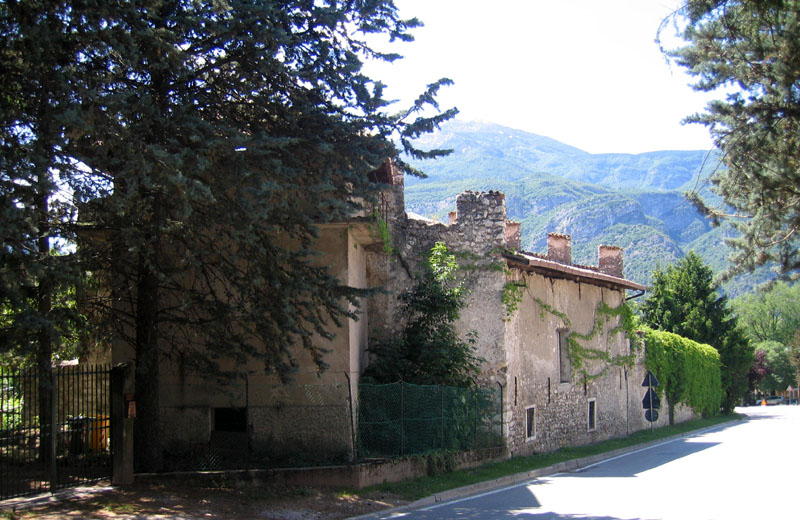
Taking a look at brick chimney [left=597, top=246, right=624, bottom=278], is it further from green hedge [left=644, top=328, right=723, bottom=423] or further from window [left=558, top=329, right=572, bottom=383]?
window [left=558, top=329, right=572, bottom=383]

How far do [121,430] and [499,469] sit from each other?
28.6 ft

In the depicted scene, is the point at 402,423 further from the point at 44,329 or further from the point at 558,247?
the point at 558,247

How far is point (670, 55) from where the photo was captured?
12312mm

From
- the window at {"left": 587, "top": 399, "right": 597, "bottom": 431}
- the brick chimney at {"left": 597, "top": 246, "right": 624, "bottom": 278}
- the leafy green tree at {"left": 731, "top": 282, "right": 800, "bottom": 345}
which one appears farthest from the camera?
the leafy green tree at {"left": 731, "top": 282, "right": 800, "bottom": 345}

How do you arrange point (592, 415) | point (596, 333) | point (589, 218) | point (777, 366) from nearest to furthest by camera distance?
point (592, 415) < point (596, 333) < point (777, 366) < point (589, 218)

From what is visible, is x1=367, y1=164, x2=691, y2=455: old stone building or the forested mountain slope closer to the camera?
x1=367, y1=164, x2=691, y2=455: old stone building

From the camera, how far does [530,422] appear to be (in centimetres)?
2175

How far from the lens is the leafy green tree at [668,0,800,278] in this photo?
10945mm

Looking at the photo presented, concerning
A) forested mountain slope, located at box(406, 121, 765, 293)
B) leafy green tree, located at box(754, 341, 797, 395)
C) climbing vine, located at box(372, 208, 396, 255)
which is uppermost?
forested mountain slope, located at box(406, 121, 765, 293)

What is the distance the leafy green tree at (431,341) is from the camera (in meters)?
17.4

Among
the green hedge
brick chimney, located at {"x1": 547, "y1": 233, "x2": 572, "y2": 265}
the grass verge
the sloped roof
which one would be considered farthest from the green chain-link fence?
the green hedge

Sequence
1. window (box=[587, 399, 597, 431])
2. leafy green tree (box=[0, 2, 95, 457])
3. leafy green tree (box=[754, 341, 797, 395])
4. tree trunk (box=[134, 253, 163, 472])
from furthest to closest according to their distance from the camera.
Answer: leafy green tree (box=[754, 341, 797, 395]), window (box=[587, 399, 597, 431]), tree trunk (box=[134, 253, 163, 472]), leafy green tree (box=[0, 2, 95, 457])

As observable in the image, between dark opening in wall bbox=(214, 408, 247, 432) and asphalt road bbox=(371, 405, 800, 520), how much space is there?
442cm

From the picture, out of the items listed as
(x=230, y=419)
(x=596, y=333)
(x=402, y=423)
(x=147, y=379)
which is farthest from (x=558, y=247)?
(x=147, y=379)
